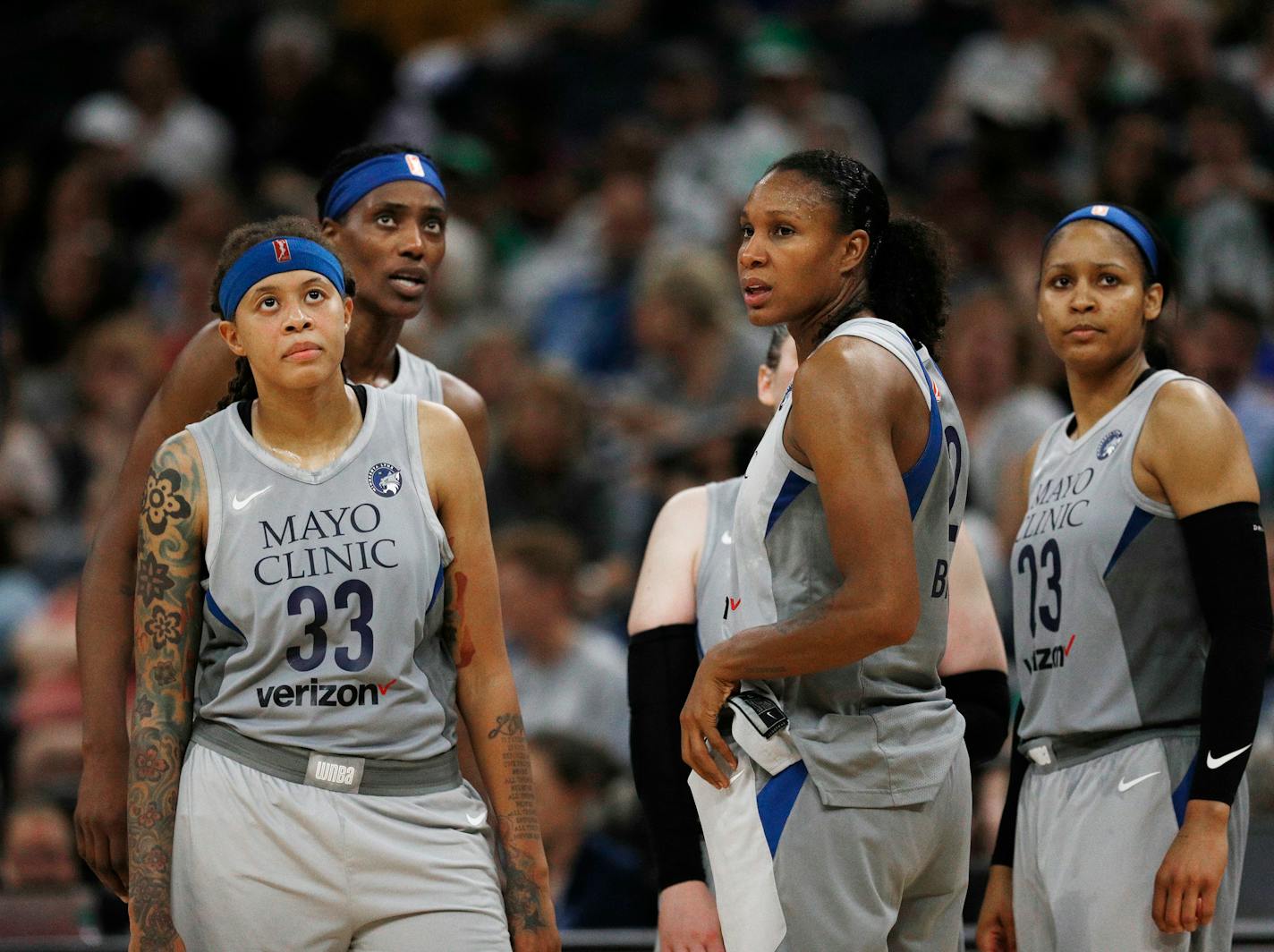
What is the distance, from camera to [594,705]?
258 inches

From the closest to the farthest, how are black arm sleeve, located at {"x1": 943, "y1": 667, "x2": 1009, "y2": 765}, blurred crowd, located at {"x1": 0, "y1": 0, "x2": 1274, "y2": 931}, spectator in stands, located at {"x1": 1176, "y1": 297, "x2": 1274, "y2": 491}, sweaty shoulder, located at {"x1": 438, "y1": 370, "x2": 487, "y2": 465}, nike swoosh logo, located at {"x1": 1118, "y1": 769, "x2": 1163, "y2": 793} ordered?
nike swoosh logo, located at {"x1": 1118, "y1": 769, "x2": 1163, "y2": 793}, black arm sleeve, located at {"x1": 943, "y1": 667, "x2": 1009, "y2": 765}, sweaty shoulder, located at {"x1": 438, "y1": 370, "x2": 487, "y2": 465}, spectator in stands, located at {"x1": 1176, "y1": 297, "x2": 1274, "y2": 491}, blurred crowd, located at {"x1": 0, "y1": 0, "x2": 1274, "y2": 931}

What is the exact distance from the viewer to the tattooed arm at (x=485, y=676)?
332cm

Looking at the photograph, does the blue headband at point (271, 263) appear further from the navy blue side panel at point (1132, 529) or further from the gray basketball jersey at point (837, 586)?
the navy blue side panel at point (1132, 529)

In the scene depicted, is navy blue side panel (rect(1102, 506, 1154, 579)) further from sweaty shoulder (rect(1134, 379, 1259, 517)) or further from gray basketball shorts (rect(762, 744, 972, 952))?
gray basketball shorts (rect(762, 744, 972, 952))

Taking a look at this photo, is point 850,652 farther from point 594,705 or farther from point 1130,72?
point 1130,72

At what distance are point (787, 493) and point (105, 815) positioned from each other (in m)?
1.44

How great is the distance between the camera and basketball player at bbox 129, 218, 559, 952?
10.3ft

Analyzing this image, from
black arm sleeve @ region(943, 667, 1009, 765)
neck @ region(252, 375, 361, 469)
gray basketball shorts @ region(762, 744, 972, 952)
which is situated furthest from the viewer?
black arm sleeve @ region(943, 667, 1009, 765)

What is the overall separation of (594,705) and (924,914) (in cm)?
334

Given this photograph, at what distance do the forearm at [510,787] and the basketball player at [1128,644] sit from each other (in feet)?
3.42

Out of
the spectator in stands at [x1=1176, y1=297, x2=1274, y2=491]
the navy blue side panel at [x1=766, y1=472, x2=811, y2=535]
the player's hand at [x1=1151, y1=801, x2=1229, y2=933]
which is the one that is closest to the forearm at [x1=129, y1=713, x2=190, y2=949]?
the navy blue side panel at [x1=766, y1=472, x2=811, y2=535]

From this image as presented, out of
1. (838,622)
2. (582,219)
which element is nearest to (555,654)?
(582,219)

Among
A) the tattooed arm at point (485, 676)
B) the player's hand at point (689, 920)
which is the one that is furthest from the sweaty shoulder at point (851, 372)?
the player's hand at point (689, 920)

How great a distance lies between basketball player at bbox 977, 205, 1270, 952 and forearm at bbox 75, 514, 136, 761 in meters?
1.82
